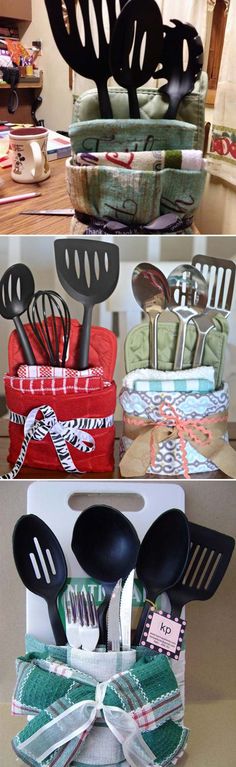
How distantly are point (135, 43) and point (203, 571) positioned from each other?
0.45 meters

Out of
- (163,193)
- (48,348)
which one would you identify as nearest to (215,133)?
(163,193)

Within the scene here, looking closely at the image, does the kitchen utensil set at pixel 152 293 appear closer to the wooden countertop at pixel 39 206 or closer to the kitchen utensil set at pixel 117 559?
the wooden countertop at pixel 39 206

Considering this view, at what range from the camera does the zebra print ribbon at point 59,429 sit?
0.47 m

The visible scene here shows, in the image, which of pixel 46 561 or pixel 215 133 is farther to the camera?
pixel 46 561

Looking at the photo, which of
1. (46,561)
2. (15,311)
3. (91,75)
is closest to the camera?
(91,75)

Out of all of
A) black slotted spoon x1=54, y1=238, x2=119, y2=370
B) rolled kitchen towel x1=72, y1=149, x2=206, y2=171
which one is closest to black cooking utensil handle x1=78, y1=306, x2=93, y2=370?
black slotted spoon x1=54, y1=238, x2=119, y2=370

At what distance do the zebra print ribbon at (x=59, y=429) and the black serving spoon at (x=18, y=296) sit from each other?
0.13 ft

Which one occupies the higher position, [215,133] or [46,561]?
[215,133]

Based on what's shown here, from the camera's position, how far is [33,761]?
54cm

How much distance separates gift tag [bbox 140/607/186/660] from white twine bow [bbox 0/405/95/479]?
20 cm

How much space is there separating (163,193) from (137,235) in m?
0.04

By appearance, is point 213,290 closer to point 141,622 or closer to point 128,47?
point 128,47

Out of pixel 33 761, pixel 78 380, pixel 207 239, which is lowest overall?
pixel 33 761

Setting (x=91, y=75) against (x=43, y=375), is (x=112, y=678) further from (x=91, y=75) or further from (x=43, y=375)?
(x=91, y=75)
